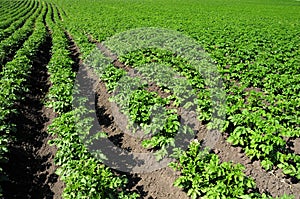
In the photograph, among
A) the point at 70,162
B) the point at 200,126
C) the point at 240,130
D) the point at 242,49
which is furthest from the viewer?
the point at 242,49

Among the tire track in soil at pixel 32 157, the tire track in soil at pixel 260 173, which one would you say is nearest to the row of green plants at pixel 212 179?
the tire track in soil at pixel 260 173

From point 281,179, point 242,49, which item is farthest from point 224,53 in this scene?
point 281,179

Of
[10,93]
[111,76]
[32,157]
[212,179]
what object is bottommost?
[32,157]

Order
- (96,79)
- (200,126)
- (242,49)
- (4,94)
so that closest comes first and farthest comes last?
1. (200,126)
2. (4,94)
3. (96,79)
4. (242,49)

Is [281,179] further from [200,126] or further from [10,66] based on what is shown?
[10,66]

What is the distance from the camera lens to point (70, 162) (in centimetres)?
520

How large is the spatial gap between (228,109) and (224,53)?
25.3 feet

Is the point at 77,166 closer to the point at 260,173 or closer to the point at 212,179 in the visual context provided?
the point at 212,179

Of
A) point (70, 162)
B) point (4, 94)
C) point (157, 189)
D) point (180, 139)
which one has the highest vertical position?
point (4, 94)

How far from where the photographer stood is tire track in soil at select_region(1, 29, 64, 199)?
18.8 ft

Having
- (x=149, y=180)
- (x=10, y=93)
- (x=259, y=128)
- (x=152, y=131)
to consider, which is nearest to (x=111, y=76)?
(x=10, y=93)

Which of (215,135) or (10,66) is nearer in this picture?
(215,135)

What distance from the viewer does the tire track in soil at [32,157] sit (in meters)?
5.72

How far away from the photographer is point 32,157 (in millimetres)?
6730
